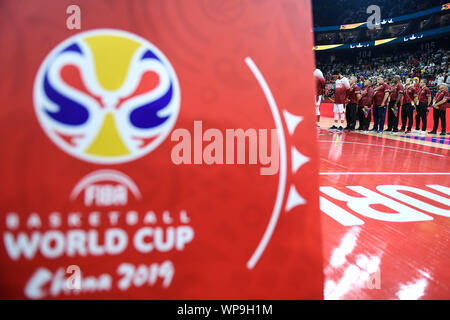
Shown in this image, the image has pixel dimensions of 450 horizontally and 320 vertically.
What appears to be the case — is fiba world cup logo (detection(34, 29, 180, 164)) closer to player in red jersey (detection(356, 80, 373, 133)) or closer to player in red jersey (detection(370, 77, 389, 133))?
player in red jersey (detection(370, 77, 389, 133))

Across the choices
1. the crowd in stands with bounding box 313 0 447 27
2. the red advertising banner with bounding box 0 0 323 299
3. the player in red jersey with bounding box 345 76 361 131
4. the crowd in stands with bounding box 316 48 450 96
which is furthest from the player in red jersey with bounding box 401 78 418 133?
the crowd in stands with bounding box 313 0 447 27

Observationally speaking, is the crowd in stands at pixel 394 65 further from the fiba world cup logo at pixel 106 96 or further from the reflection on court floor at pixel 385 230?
the fiba world cup logo at pixel 106 96

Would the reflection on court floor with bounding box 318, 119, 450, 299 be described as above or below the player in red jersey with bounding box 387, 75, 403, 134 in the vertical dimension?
below

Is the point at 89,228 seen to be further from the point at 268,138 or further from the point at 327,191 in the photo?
the point at 327,191

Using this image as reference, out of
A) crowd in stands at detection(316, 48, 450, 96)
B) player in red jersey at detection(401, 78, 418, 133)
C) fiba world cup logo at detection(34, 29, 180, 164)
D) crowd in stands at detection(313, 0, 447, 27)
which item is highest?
crowd in stands at detection(313, 0, 447, 27)

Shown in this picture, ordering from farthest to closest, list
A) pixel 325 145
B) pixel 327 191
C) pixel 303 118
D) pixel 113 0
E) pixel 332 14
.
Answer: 1. pixel 332 14
2. pixel 325 145
3. pixel 327 191
4. pixel 303 118
5. pixel 113 0

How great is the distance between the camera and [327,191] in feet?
9.68

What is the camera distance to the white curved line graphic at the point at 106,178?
103 centimetres

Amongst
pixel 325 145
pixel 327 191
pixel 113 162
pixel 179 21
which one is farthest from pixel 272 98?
pixel 325 145

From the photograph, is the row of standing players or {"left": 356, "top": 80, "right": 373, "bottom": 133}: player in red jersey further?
{"left": 356, "top": 80, "right": 373, "bottom": 133}: player in red jersey

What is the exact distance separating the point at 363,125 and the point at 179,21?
9258mm

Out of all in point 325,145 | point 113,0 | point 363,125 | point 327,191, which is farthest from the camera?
point 363,125

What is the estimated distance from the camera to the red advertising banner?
1008 millimetres

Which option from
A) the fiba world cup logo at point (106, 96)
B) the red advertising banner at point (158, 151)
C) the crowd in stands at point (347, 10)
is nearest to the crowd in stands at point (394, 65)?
the crowd in stands at point (347, 10)
